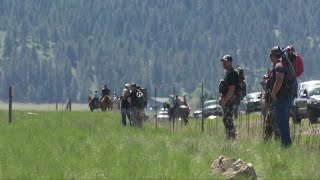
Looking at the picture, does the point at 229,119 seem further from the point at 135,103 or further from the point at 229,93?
the point at 135,103

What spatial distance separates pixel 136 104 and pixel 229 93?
342 inches

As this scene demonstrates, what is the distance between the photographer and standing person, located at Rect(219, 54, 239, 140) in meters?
15.6

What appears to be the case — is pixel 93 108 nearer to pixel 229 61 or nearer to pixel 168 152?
pixel 229 61

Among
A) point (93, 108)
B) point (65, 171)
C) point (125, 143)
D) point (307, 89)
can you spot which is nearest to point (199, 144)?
point (125, 143)

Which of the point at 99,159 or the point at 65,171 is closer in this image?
the point at 65,171

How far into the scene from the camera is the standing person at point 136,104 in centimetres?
2363

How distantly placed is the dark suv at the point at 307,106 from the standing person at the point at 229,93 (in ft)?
35.0

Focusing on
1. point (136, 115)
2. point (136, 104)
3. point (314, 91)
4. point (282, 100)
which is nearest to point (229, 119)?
point (282, 100)

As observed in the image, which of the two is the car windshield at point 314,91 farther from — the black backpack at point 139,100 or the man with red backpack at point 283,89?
the man with red backpack at point 283,89

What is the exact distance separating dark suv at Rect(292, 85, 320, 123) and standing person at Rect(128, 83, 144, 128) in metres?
5.26

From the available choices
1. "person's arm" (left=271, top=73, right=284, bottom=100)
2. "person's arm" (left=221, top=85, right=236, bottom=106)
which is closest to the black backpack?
"person's arm" (left=221, top=85, right=236, bottom=106)

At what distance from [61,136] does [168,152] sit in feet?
10.3

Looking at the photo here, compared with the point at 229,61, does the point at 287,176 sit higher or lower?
lower

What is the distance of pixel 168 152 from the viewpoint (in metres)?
11.6
